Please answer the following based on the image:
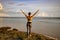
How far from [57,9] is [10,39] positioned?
4.02m

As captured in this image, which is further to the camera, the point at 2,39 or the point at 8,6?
the point at 8,6

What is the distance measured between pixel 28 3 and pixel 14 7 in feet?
2.59

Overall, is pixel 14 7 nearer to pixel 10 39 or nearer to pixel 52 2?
pixel 52 2

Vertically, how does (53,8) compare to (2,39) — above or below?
above

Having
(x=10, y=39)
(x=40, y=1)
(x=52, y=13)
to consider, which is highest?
(x=40, y=1)

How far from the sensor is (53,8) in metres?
9.95

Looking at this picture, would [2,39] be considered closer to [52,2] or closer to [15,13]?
[15,13]

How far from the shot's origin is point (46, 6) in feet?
32.6

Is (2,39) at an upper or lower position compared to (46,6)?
lower

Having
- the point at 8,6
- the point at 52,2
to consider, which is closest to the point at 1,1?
the point at 8,6

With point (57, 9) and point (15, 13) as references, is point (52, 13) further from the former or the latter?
point (15, 13)

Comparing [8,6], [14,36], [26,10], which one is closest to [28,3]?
[26,10]

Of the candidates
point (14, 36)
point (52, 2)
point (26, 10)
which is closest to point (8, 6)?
point (26, 10)

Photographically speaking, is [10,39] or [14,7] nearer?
[10,39]
